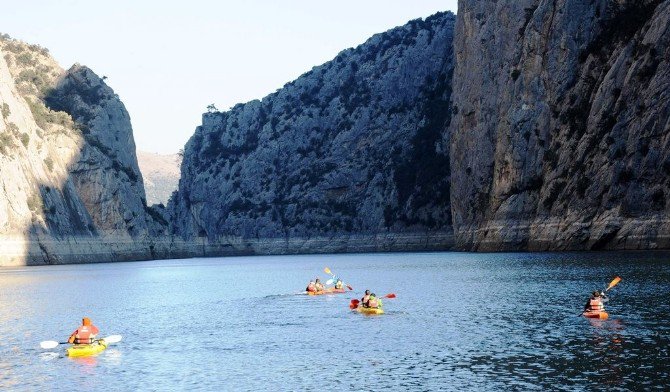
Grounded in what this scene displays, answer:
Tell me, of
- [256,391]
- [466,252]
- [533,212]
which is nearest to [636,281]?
[256,391]

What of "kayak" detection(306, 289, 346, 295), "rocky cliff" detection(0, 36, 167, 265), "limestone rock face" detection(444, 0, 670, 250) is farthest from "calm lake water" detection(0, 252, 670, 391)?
"rocky cliff" detection(0, 36, 167, 265)

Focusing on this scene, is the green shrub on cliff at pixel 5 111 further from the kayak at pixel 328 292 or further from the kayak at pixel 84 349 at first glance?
the kayak at pixel 84 349

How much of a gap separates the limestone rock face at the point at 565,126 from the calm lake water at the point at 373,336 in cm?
2012

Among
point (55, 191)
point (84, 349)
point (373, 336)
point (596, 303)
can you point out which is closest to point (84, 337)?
point (84, 349)

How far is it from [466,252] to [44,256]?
74165 mm

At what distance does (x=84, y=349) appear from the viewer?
47.2 metres

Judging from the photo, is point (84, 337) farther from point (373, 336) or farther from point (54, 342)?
point (373, 336)

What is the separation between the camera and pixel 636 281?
2744 inches

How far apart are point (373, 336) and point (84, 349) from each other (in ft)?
52.1

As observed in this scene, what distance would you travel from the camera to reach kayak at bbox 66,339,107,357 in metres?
46.8

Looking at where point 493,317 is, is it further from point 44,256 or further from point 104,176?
point 104,176

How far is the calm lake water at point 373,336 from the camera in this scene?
1484 inches

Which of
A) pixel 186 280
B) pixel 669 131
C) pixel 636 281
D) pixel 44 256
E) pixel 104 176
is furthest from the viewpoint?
pixel 104 176

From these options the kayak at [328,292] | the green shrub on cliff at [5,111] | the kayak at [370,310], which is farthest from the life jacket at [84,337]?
the green shrub on cliff at [5,111]
